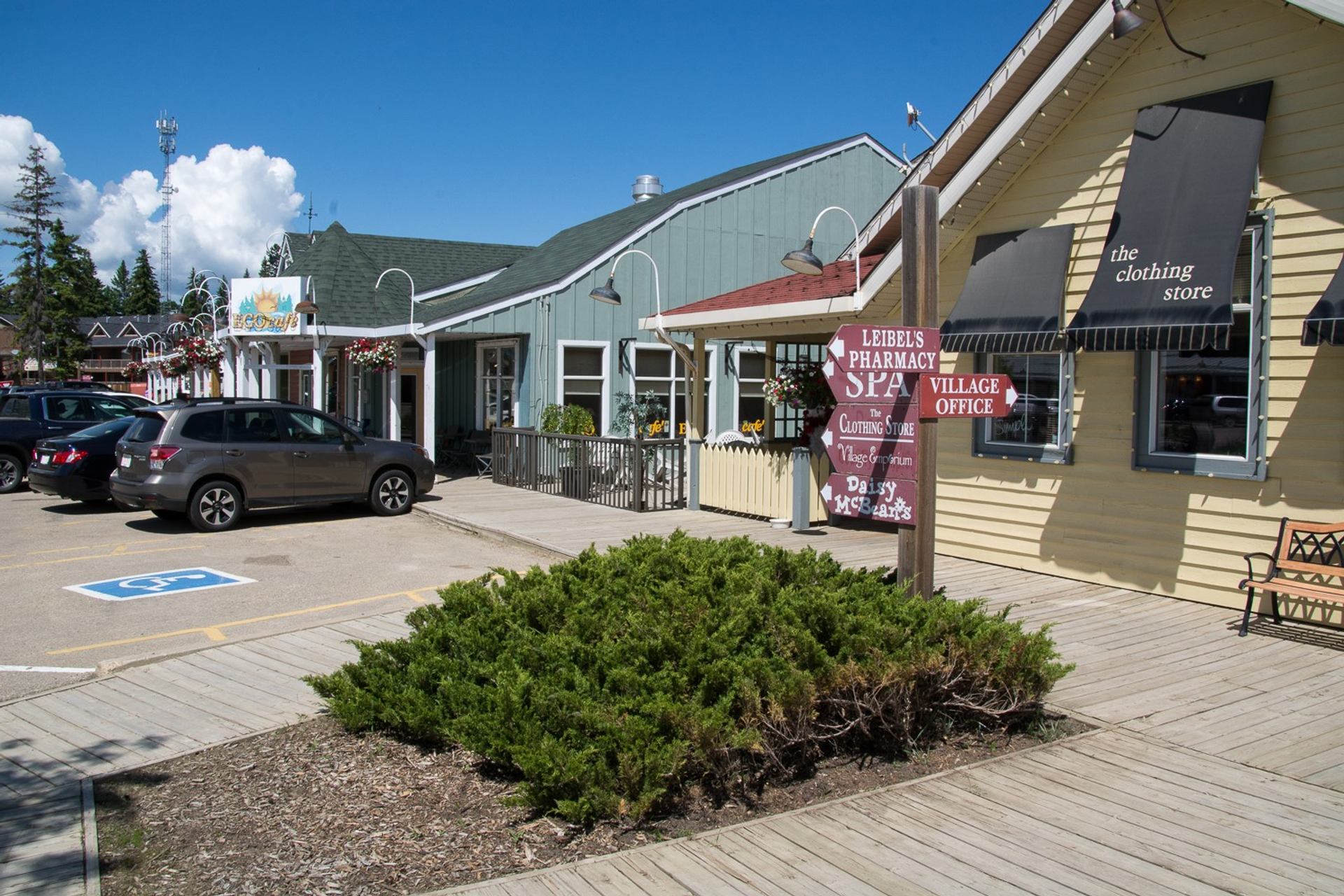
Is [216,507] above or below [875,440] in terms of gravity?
below

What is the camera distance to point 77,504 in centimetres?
1588

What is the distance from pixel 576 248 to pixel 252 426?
9.76 meters

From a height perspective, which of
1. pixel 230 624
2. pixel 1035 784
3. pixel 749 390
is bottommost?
pixel 230 624

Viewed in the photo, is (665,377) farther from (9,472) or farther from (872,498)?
(872,498)

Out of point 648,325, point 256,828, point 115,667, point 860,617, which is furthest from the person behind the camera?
point 648,325

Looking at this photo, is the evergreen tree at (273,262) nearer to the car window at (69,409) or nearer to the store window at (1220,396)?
the car window at (69,409)

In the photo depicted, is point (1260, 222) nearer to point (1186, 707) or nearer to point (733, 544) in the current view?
point (1186, 707)

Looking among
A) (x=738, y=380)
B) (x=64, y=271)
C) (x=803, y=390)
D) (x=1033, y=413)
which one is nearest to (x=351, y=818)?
(x=1033, y=413)

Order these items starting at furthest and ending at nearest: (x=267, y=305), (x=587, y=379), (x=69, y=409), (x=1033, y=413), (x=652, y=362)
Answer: (x=267, y=305) → (x=652, y=362) → (x=587, y=379) → (x=69, y=409) → (x=1033, y=413)

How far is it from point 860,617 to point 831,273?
374 inches

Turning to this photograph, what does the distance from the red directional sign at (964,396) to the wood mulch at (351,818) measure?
179 centimetres

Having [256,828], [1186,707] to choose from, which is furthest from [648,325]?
[256,828]

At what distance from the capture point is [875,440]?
237 inches

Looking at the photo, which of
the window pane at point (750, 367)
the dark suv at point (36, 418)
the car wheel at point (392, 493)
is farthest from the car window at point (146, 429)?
the window pane at point (750, 367)
